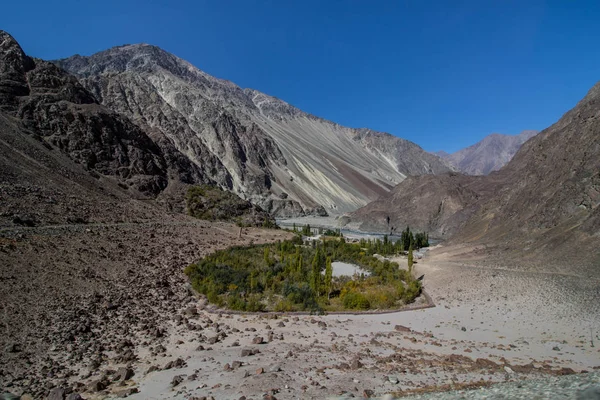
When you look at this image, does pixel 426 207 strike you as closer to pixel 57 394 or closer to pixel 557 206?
pixel 557 206

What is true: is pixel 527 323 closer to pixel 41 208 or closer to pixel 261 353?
pixel 261 353

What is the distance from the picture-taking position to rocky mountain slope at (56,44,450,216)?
319ft

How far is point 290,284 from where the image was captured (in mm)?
25406

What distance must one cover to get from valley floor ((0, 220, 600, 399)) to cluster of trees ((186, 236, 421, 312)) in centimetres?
147

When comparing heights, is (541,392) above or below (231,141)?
below

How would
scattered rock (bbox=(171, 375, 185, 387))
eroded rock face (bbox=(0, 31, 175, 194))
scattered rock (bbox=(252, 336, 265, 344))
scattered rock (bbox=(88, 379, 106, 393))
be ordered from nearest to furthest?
1. scattered rock (bbox=(88, 379, 106, 393))
2. scattered rock (bbox=(171, 375, 185, 387))
3. scattered rock (bbox=(252, 336, 265, 344))
4. eroded rock face (bbox=(0, 31, 175, 194))

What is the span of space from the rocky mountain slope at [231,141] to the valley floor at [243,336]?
56253mm

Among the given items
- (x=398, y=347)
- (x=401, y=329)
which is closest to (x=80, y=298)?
(x=398, y=347)

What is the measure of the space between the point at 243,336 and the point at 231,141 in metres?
97.2

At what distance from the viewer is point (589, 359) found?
44.2 feet

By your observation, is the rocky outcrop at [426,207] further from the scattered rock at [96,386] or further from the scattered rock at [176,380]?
the scattered rock at [96,386]

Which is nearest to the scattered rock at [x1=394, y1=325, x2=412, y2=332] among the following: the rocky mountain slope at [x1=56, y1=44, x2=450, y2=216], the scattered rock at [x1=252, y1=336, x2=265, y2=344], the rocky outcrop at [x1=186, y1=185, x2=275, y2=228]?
the scattered rock at [x1=252, y1=336, x2=265, y2=344]

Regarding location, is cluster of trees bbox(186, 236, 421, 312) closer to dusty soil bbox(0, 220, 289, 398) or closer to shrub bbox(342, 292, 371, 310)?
shrub bbox(342, 292, 371, 310)

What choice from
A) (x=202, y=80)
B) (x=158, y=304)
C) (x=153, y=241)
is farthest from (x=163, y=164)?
(x=202, y=80)
